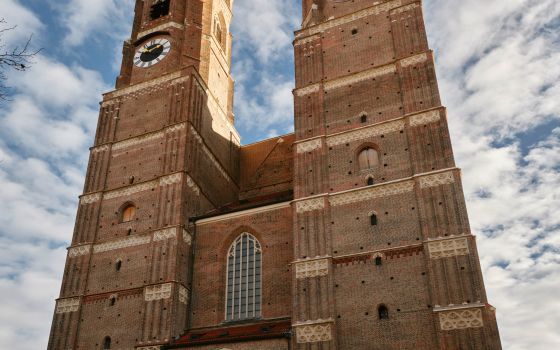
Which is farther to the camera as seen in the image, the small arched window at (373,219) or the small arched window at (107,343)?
the small arched window at (107,343)

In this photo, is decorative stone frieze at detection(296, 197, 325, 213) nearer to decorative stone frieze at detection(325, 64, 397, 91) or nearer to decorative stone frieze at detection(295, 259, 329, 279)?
decorative stone frieze at detection(295, 259, 329, 279)

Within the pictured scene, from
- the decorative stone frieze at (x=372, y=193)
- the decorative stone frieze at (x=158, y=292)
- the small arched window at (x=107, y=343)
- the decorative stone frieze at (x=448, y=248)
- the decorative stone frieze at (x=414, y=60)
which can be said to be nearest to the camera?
the decorative stone frieze at (x=448, y=248)

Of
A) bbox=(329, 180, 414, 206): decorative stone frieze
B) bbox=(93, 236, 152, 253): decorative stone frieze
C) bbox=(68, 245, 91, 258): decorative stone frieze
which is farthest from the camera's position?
bbox=(68, 245, 91, 258): decorative stone frieze

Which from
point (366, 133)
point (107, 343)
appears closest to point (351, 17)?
point (366, 133)

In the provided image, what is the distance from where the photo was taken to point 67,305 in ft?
86.1

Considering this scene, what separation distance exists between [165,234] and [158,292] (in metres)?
2.92

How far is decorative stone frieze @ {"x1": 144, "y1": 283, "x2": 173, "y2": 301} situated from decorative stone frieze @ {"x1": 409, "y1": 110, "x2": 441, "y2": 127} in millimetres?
12901

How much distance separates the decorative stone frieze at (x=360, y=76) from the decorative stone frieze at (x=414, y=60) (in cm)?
52

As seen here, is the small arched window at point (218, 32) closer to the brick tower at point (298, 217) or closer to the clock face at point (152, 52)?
the brick tower at point (298, 217)

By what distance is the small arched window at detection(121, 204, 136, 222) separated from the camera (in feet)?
92.7

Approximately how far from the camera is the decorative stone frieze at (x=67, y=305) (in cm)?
2606

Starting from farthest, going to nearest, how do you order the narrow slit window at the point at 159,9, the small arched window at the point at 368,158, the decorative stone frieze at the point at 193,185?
the narrow slit window at the point at 159,9 → the decorative stone frieze at the point at 193,185 → the small arched window at the point at 368,158

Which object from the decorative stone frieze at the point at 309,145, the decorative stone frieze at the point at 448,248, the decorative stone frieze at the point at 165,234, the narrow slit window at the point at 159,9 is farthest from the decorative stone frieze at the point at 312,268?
the narrow slit window at the point at 159,9

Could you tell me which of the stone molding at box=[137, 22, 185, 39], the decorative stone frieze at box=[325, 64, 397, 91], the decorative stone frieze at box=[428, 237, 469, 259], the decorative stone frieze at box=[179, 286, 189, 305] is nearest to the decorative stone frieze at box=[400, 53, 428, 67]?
the decorative stone frieze at box=[325, 64, 397, 91]
